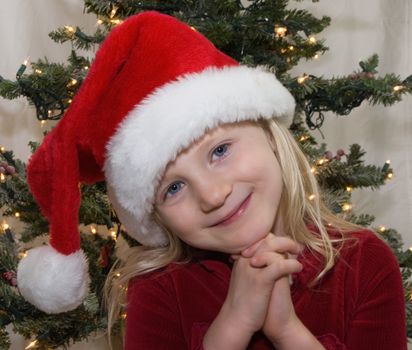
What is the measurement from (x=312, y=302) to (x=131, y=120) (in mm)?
425

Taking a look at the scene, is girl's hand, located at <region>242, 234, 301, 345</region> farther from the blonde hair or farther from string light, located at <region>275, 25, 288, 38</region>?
string light, located at <region>275, 25, 288, 38</region>

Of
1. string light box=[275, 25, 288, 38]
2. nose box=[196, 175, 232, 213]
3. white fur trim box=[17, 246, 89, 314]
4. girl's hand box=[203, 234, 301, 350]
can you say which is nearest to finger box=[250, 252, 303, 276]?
girl's hand box=[203, 234, 301, 350]

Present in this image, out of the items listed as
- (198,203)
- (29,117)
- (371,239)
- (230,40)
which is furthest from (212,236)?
(29,117)

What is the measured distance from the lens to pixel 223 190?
0.77 meters

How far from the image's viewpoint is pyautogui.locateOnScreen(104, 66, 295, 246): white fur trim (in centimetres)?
78

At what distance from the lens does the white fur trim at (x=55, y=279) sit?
820 millimetres

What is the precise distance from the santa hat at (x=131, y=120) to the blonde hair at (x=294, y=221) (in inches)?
3.1

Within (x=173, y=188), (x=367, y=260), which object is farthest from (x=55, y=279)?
(x=367, y=260)

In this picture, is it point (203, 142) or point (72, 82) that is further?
point (72, 82)

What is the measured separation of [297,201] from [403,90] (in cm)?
46

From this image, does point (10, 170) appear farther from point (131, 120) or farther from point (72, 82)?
point (131, 120)

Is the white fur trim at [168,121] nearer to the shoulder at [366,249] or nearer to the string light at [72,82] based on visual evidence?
the shoulder at [366,249]

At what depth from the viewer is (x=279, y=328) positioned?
0.81 meters

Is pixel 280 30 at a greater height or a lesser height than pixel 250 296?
greater
